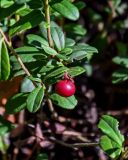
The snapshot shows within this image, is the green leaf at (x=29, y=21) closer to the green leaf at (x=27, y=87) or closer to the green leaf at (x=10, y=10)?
the green leaf at (x=10, y=10)

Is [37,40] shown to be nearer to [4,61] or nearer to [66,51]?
[66,51]

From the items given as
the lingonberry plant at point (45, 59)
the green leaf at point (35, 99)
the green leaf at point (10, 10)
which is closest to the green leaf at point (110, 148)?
the lingonberry plant at point (45, 59)

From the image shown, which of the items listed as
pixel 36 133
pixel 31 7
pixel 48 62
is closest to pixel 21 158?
pixel 36 133

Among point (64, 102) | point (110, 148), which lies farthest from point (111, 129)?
point (64, 102)

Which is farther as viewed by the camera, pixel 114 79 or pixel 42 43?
pixel 114 79

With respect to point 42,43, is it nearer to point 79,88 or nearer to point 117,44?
point 79,88
